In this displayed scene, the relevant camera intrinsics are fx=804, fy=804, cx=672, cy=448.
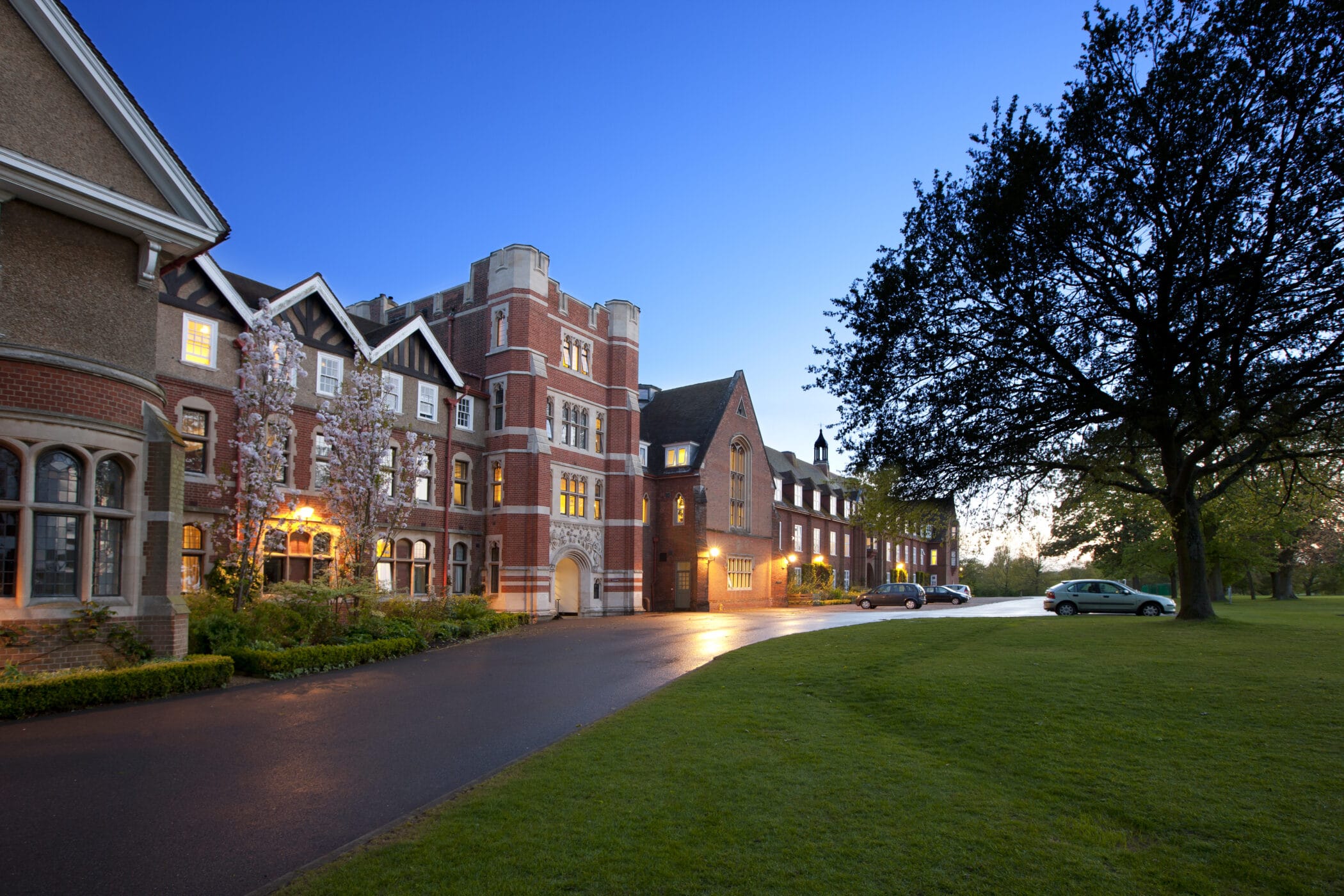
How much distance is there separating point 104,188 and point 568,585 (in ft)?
82.9

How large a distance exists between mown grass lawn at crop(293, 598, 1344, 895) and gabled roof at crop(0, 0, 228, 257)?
1150 cm

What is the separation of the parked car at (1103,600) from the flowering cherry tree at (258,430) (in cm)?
2612

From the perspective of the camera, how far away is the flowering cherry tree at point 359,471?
2148cm

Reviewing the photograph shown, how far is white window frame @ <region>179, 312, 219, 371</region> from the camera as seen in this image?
2086 centimetres

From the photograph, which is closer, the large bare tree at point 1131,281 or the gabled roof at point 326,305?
the large bare tree at point 1131,281

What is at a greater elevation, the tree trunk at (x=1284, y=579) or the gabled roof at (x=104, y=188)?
the gabled roof at (x=104, y=188)

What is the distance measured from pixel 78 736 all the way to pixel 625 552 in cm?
2737

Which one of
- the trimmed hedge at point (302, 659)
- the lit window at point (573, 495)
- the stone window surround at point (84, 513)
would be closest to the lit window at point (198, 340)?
the stone window surround at point (84, 513)

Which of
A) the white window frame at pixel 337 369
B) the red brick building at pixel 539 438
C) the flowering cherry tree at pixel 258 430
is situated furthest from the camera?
the red brick building at pixel 539 438

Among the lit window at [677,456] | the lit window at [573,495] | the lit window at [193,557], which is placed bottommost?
the lit window at [193,557]

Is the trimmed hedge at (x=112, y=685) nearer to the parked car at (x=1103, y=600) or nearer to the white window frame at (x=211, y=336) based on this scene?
the white window frame at (x=211, y=336)

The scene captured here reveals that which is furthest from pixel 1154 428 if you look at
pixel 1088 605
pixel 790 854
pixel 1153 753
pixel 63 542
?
pixel 63 542

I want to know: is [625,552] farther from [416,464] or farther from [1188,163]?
[1188,163]

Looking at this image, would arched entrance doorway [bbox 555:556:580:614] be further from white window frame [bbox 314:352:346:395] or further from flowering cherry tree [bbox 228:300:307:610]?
flowering cherry tree [bbox 228:300:307:610]
